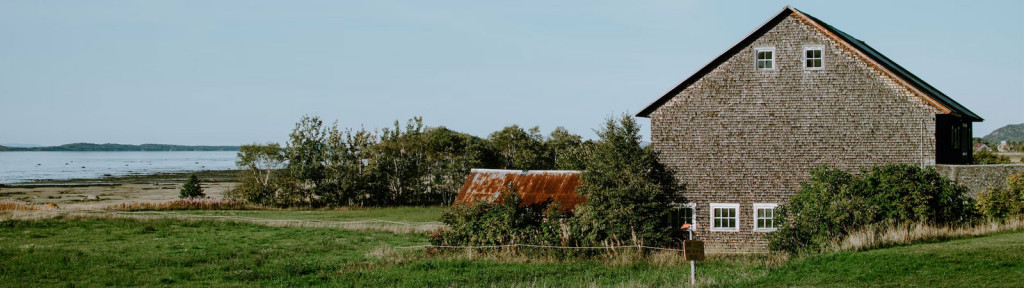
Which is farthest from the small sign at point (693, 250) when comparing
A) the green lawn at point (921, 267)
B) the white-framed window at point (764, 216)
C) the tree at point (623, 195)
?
the white-framed window at point (764, 216)

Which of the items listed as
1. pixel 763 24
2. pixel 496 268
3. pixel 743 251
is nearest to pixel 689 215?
pixel 743 251

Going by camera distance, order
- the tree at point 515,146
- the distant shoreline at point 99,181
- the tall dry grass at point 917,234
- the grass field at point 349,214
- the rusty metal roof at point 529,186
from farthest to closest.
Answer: the distant shoreline at point 99,181, the tree at point 515,146, the grass field at point 349,214, the rusty metal roof at point 529,186, the tall dry grass at point 917,234

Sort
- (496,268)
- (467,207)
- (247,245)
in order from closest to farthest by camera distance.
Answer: (496,268) → (467,207) → (247,245)

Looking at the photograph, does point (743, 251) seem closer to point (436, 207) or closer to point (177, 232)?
point (177, 232)

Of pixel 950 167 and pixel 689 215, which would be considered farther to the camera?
pixel 689 215

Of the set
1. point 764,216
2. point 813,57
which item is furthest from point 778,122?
point 764,216

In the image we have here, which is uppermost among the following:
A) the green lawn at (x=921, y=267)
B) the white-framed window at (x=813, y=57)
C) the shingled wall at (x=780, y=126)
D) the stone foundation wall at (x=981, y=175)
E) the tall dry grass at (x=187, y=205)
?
Answer: the white-framed window at (x=813, y=57)

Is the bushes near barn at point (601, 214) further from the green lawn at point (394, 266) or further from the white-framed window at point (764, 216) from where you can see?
the white-framed window at point (764, 216)

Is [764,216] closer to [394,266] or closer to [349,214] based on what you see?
[394,266]

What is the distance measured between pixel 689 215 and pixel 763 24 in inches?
293

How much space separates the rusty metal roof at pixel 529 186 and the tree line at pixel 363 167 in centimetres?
2129

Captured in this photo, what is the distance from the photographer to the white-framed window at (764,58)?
2697cm

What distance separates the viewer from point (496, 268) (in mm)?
21312

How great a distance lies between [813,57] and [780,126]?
9.05 feet
